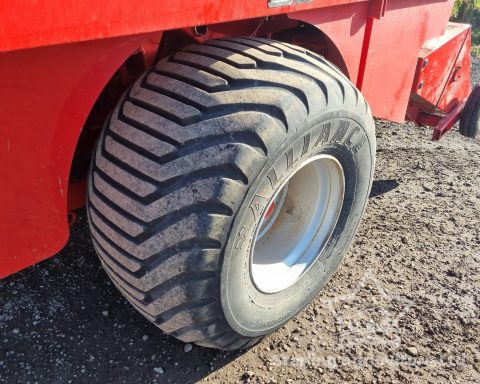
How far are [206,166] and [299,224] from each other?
2.97 ft

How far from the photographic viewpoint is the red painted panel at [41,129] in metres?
1.21

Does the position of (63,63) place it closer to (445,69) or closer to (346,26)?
(346,26)

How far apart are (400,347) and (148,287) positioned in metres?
1.15

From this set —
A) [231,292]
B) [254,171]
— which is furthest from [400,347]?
[254,171]

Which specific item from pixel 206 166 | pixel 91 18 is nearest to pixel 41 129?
pixel 91 18

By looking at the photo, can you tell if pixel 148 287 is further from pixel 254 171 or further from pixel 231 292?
pixel 254 171

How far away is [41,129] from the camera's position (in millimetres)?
1304

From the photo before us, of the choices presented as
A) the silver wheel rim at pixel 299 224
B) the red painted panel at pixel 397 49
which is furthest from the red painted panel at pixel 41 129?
the red painted panel at pixel 397 49

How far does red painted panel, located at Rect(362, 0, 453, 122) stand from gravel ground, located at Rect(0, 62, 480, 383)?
28.0 inches

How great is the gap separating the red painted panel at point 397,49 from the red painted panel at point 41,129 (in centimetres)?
127

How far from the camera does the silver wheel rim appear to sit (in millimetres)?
2148

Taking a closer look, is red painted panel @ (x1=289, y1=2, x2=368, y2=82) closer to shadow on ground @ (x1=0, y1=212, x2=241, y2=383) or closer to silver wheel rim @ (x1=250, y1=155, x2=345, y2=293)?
silver wheel rim @ (x1=250, y1=155, x2=345, y2=293)

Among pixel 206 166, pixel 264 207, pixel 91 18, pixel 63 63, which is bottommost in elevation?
pixel 264 207

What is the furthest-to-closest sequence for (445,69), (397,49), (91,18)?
(445,69)
(397,49)
(91,18)
